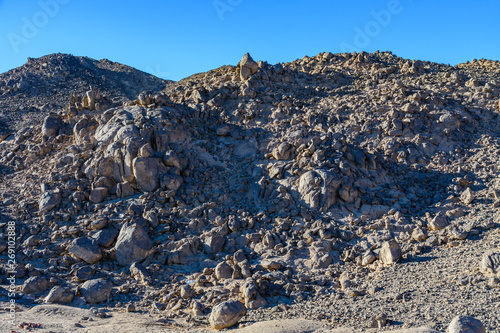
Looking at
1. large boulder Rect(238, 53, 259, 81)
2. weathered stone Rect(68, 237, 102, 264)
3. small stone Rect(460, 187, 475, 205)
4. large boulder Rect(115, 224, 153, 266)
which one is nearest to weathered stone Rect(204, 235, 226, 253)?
large boulder Rect(115, 224, 153, 266)

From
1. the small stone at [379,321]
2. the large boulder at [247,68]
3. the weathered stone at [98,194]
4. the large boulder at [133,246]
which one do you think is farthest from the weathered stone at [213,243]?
the large boulder at [247,68]

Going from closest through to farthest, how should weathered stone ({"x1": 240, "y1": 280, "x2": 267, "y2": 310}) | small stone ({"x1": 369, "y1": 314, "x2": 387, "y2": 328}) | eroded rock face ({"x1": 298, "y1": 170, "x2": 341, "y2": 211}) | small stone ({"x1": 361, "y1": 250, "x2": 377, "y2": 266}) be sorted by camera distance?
small stone ({"x1": 369, "y1": 314, "x2": 387, "y2": 328}) < weathered stone ({"x1": 240, "y1": 280, "x2": 267, "y2": 310}) < small stone ({"x1": 361, "y1": 250, "x2": 377, "y2": 266}) < eroded rock face ({"x1": 298, "y1": 170, "x2": 341, "y2": 211})

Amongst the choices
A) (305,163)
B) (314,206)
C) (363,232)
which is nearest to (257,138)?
(305,163)

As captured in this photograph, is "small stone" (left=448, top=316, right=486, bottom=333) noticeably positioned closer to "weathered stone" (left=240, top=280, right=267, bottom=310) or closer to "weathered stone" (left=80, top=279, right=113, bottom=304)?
"weathered stone" (left=240, top=280, right=267, bottom=310)

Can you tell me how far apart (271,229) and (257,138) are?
5.43 metres

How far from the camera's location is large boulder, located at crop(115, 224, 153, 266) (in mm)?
12133

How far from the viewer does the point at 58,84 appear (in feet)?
104

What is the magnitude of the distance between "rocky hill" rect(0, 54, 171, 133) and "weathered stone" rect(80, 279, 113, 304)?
630 inches

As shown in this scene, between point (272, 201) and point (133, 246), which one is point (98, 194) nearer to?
point (133, 246)

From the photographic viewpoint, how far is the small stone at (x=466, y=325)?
6941 mm

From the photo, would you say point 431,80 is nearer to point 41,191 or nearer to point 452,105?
point 452,105

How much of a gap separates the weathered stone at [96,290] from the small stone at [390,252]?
24.5ft

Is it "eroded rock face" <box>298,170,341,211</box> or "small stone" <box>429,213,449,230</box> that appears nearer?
"small stone" <box>429,213,449,230</box>

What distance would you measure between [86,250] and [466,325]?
1026 centimetres
